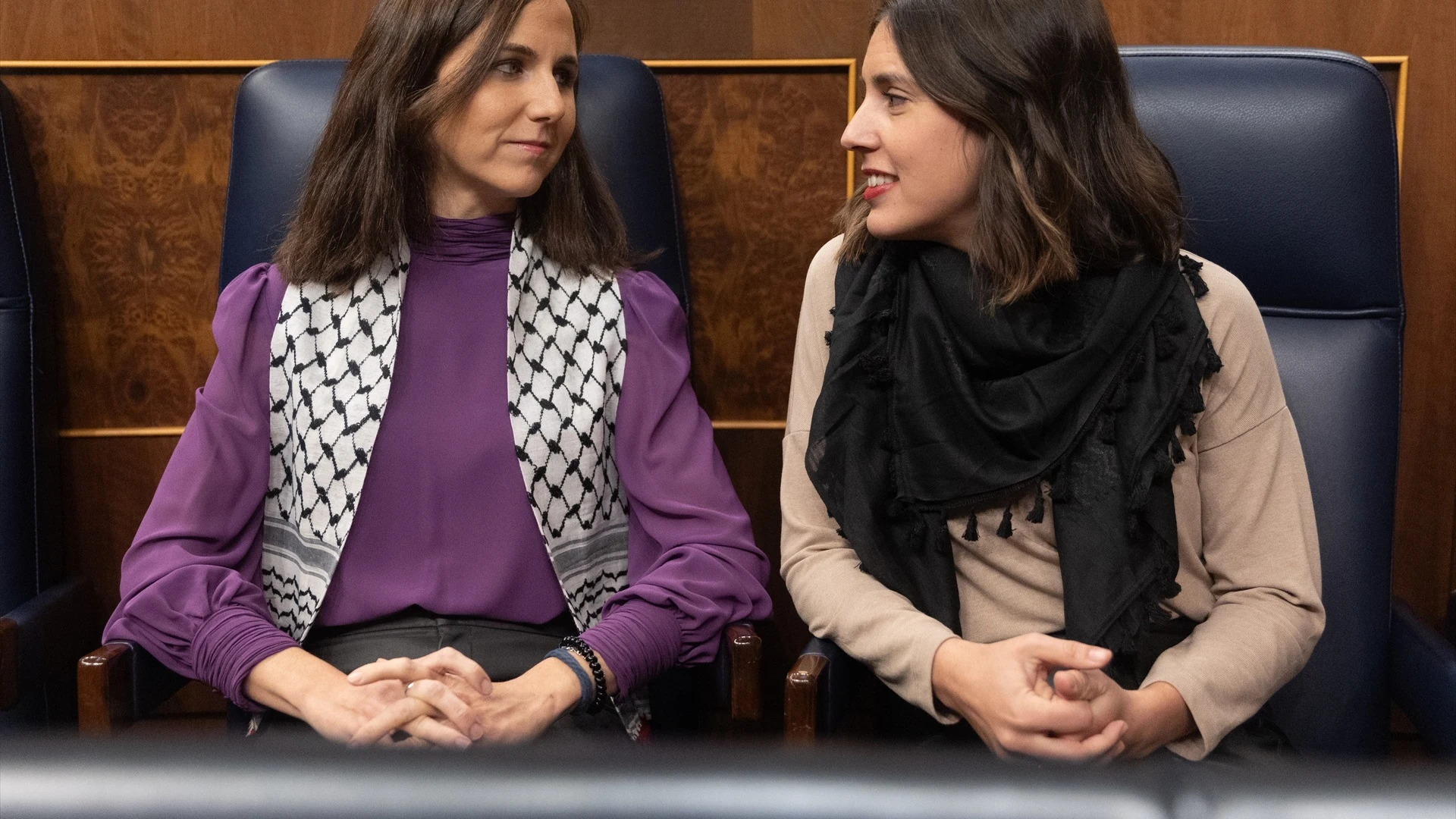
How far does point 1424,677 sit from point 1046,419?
1.74 ft

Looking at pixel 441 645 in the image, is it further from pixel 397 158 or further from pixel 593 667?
A: pixel 397 158

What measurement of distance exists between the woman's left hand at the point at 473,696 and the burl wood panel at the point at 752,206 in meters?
0.64

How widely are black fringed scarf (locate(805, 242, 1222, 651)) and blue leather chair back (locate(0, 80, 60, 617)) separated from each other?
1.01m

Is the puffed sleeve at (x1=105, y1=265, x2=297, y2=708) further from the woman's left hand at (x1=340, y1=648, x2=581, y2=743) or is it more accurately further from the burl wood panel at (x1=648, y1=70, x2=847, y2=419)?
the burl wood panel at (x1=648, y1=70, x2=847, y2=419)

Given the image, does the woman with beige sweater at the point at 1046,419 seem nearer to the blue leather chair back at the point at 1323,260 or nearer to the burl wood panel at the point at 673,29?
the blue leather chair back at the point at 1323,260

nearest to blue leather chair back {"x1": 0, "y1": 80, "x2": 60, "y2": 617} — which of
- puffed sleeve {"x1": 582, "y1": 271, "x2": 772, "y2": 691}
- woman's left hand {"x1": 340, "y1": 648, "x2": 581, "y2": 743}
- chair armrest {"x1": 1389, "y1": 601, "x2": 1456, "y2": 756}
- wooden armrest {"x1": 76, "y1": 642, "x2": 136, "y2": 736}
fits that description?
wooden armrest {"x1": 76, "y1": 642, "x2": 136, "y2": 736}

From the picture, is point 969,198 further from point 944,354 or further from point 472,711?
point 472,711

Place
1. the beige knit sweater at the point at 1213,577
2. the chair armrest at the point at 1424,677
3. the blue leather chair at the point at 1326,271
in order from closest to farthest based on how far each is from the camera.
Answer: the beige knit sweater at the point at 1213,577 → the chair armrest at the point at 1424,677 → the blue leather chair at the point at 1326,271

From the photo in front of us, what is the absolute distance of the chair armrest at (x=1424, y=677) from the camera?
1.36m

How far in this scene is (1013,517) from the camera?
135 centimetres

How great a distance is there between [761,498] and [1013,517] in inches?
25.5

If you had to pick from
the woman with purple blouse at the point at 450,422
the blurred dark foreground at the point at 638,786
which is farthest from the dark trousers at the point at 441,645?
the blurred dark foreground at the point at 638,786

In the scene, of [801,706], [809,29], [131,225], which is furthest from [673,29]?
[801,706]

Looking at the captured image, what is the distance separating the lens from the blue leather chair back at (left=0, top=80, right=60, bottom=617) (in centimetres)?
166
